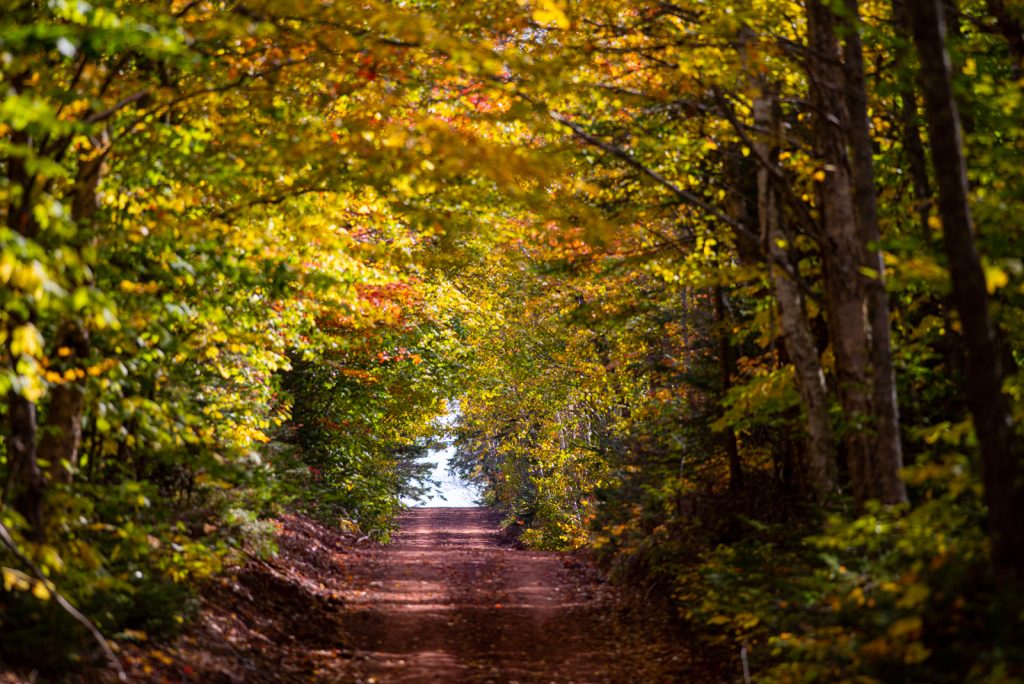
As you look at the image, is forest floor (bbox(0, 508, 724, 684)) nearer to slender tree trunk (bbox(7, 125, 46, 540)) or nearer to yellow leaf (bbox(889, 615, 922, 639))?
slender tree trunk (bbox(7, 125, 46, 540))

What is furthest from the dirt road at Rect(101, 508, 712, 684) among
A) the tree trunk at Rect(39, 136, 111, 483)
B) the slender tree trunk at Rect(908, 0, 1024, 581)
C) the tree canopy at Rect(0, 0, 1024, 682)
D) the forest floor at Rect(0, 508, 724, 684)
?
the slender tree trunk at Rect(908, 0, 1024, 581)

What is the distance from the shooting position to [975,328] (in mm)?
5523

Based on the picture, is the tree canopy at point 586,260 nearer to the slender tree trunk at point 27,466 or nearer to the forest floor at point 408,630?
the slender tree trunk at point 27,466

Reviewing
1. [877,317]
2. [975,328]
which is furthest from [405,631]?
[975,328]

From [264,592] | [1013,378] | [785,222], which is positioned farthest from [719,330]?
[264,592]

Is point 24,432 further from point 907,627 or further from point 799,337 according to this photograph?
point 799,337

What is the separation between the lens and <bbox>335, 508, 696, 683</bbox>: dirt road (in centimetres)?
1100

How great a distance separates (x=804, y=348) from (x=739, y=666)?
377cm

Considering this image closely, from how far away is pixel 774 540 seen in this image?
11656 millimetres

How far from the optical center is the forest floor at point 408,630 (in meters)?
10.1

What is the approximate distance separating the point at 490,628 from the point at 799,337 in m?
6.38

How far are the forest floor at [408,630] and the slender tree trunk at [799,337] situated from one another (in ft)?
8.88

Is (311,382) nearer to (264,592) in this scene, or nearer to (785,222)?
(264,592)

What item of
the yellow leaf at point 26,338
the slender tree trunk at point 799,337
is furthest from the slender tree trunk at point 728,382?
the yellow leaf at point 26,338
